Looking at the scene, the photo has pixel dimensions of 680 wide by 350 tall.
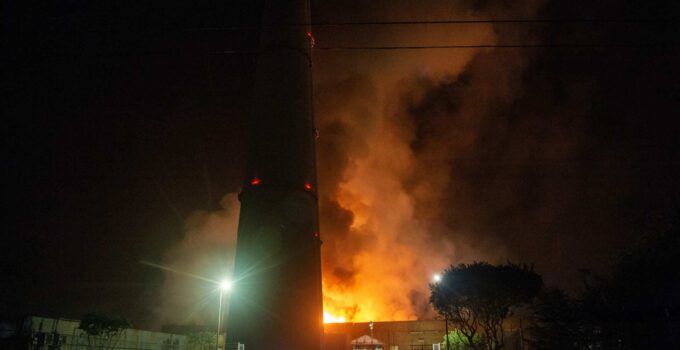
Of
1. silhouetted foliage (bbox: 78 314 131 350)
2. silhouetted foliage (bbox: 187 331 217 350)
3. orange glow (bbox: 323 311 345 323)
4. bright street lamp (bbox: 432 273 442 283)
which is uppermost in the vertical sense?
bright street lamp (bbox: 432 273 442 283)

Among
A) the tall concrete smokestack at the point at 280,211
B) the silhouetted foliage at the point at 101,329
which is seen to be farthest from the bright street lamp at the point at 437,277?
the silhouetted foliage at the point at 101,329

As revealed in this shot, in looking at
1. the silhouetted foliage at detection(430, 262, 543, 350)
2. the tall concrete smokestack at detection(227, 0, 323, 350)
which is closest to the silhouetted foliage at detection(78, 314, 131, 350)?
the tall concrete smokestack at detection(227, 0, 323, 350)

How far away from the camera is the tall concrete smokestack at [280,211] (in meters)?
27.8

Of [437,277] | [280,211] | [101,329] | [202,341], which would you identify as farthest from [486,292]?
[202,341]

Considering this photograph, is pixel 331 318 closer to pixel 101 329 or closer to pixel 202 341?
pixel 202 341

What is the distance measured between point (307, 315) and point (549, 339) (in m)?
18.9

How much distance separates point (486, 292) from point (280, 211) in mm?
20465

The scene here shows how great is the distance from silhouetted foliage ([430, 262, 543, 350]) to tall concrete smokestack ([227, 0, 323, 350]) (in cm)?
1618

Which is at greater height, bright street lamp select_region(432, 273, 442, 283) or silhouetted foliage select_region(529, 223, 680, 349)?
bright street lamp select_region(432, 273, 442, 283)

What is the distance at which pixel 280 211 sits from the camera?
30391 mm

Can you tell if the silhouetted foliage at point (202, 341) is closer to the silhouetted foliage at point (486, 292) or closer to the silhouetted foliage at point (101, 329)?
the silhouetted foliage at point (101, 329)

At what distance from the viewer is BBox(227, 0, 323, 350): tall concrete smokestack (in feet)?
91.4

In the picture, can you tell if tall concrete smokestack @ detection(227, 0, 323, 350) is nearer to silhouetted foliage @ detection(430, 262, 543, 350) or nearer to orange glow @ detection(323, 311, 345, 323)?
silhouetted foliage @ detection(430, 262, 543, 350)


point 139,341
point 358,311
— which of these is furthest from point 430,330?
point 139,341
